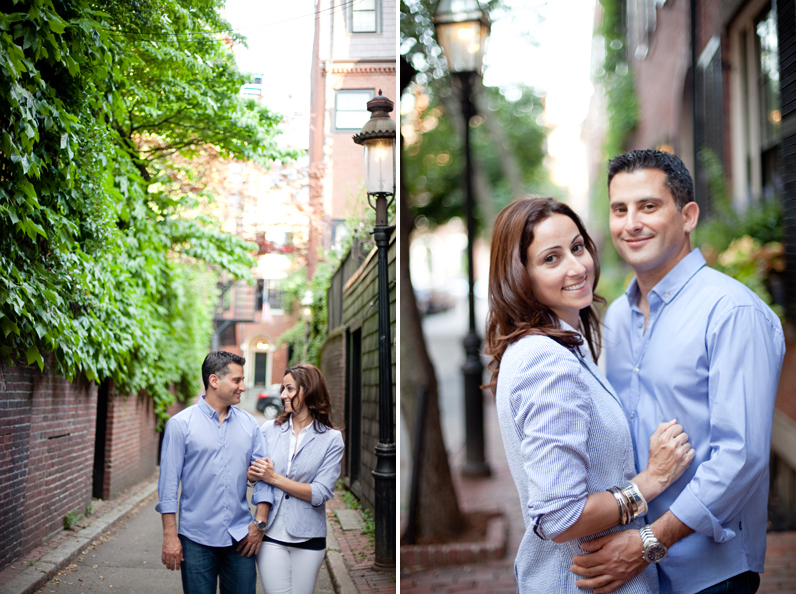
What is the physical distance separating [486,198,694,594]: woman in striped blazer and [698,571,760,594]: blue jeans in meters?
0.18

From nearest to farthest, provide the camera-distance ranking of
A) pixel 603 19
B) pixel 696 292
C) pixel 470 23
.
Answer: pixel 696 292
pixel 470 23
pixel 603 19

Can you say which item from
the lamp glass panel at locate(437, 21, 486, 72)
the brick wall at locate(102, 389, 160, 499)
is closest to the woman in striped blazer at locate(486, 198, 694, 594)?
the brick wall at locate(102, 389, 160, 499)

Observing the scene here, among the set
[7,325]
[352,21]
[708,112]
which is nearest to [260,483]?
[7,325]

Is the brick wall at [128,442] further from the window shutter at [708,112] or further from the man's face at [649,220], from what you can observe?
the window shutter at [708,112]

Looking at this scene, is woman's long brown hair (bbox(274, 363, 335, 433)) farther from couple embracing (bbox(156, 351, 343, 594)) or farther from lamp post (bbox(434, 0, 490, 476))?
lamp post (bbox(434, 0, 490, 476))

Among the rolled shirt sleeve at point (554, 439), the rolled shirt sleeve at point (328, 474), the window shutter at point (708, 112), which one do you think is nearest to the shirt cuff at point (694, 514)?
the rolled shirt sleeve at point (554, 439)

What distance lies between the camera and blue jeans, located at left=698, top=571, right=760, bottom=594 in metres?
2.08

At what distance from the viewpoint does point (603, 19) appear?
1266cm

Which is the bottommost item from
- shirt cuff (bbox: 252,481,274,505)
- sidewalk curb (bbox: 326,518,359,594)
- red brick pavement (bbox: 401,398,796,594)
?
red brick pavement (bbox: 401,398,796,594)

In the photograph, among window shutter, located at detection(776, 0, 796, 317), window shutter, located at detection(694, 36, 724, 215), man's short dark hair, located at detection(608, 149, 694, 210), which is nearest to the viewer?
man's short dark hair, located at detection(608, 149, 694, 210)

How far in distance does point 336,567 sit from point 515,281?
4.99 feet

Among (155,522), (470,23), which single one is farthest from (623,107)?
(155,522)

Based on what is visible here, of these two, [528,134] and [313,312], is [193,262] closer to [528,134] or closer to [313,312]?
[313,312]

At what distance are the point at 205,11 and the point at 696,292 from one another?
2.22 m
